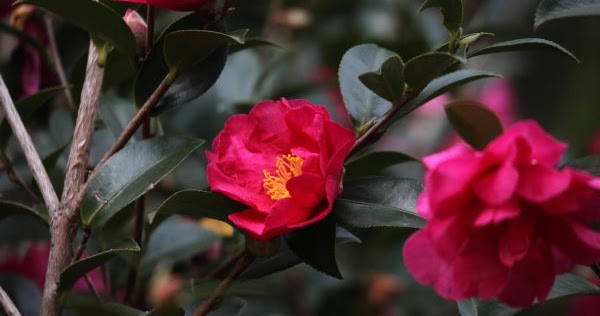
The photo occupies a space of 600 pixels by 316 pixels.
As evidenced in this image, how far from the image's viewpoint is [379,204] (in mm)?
843

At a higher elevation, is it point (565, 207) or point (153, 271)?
point (565, 207)

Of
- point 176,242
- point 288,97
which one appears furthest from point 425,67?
point 288,97

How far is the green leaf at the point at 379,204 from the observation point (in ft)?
2.67

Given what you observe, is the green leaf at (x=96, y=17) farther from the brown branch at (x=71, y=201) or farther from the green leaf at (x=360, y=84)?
the green leaf at (x=360, y=84)

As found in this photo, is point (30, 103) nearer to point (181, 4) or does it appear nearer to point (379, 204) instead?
point (181, 4)

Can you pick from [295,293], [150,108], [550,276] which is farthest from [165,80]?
[295,293]

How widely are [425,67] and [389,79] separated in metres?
0.04

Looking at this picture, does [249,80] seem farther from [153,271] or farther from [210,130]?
[153,271]

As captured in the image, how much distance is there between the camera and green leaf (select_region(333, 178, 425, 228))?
2.67 feet

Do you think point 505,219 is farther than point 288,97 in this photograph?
No

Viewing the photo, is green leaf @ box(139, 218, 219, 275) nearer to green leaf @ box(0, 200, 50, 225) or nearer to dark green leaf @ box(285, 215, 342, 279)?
green leaf @ box(0, 200, 50, 225)

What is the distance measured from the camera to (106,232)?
1.06 metres

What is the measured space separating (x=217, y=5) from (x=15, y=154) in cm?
72

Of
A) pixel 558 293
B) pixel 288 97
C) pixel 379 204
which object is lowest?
pixel 288 97
